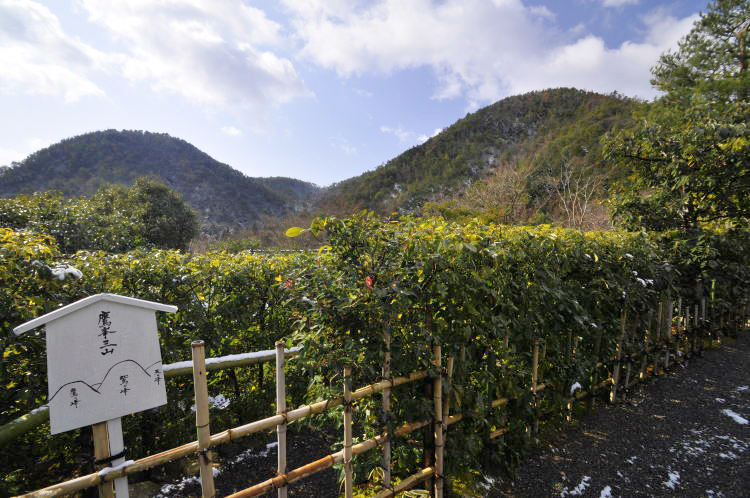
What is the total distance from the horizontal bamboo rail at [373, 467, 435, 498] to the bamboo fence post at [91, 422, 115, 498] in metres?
1.32

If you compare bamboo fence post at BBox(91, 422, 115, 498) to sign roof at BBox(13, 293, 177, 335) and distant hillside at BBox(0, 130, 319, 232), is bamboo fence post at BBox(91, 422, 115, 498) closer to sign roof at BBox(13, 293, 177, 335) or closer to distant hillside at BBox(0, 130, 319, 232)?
sign roof at BBox(13, 293, 177, 335)

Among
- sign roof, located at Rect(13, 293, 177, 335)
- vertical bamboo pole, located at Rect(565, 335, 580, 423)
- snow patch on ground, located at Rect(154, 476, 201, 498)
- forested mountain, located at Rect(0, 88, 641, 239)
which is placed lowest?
snow patch on ground, located at Rect(154, 476, 201, 498)

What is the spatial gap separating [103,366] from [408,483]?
5.79ft

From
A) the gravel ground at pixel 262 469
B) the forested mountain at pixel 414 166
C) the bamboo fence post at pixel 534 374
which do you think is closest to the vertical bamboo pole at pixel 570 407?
the bamboo fence post at pixel 534 374

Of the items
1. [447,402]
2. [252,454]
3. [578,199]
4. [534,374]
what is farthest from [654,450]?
[578,199]

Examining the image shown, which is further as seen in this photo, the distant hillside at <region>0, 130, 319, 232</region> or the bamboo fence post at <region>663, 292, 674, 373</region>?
the distant hillside at <region>0, 130, 319, 232</region>

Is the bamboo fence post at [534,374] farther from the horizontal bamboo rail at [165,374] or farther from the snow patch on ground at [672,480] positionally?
the horizontal bamboo rail at [165,374]

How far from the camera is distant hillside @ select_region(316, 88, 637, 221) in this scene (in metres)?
31.0

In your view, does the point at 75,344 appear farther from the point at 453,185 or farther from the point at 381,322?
the point at 453,185

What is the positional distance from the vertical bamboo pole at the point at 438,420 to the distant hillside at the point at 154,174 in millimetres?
44581

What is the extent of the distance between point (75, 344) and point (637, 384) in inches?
199

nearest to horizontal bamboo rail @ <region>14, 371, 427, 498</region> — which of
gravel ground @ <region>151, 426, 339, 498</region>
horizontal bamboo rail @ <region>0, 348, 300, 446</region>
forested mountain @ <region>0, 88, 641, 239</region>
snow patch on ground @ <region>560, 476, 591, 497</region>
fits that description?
horizontal bamboo rail @ <region>0, 348, 300, 446</region>

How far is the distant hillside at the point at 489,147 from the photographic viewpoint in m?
31.0

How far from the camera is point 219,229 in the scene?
4341cm
